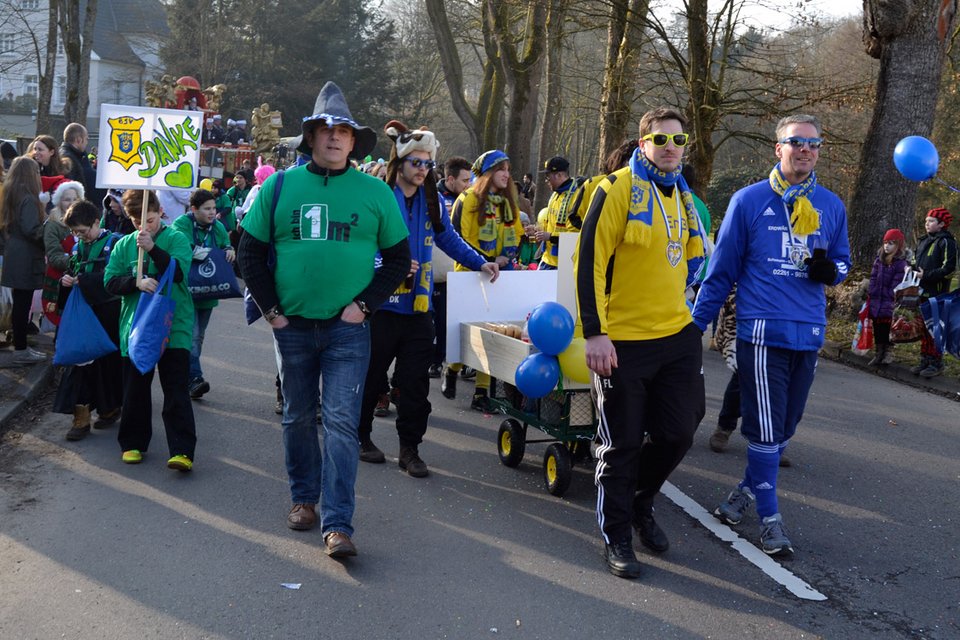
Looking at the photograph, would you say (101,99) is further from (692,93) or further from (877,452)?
(877,452)

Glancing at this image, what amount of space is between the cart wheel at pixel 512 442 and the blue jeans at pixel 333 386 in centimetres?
184

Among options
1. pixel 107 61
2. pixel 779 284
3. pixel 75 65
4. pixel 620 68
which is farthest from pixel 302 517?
pixel 107 61

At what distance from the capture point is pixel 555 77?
26.8m

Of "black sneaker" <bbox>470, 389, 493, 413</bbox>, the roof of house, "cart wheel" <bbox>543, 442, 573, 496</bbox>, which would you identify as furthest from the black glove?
the roof of house

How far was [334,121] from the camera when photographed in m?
4.86

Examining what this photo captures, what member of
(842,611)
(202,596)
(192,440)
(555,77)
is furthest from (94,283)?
(555,77)

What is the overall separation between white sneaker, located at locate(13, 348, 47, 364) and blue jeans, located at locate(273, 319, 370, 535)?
202 inches

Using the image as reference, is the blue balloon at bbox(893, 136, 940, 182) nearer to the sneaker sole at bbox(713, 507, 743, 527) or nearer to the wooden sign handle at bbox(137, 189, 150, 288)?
the sneaker sole at bbox(713, 507, 743, 527)

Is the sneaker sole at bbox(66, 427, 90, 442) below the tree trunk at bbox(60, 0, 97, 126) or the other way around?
below

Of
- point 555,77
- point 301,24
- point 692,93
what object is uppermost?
point 301,24

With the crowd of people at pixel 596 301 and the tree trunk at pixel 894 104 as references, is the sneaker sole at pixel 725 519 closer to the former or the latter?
the crowd of people at pixel 596 301

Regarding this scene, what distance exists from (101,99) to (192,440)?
69046 mm

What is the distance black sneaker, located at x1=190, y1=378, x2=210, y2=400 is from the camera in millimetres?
8391

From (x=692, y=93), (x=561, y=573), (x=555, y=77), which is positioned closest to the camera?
(x=561, y=573)
